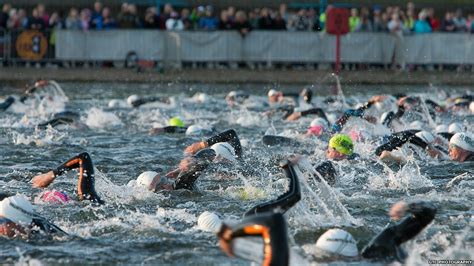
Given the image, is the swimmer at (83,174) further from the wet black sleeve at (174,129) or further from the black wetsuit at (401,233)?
the wet black sleeve at (174,129)

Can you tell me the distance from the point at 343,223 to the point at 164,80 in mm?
19801

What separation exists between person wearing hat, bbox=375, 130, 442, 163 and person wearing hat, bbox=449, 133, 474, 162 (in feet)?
1.16

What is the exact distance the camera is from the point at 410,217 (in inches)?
328

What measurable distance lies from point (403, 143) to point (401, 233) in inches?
234

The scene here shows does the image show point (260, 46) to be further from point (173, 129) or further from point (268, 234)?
point (268, 234)

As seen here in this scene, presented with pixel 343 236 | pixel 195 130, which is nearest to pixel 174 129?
pixel 195 130

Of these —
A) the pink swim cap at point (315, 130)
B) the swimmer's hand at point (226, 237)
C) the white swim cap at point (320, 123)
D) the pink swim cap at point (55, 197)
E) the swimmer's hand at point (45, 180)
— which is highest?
the swimmer's hand at point (226, 237)

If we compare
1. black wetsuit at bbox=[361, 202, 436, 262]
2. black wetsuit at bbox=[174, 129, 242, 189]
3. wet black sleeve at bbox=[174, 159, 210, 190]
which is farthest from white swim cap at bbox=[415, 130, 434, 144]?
black wetsuit at bbox=[361, 202, 436, 262]

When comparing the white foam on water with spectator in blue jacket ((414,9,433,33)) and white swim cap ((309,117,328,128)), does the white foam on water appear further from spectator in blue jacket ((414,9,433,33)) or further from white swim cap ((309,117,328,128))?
spectator in blue jacket ((414,9,433,33))

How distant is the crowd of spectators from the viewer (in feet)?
97.9

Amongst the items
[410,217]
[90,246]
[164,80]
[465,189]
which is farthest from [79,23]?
[410,217]

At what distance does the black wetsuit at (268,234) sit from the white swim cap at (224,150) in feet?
22.1

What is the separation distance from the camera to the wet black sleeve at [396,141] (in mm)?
14219

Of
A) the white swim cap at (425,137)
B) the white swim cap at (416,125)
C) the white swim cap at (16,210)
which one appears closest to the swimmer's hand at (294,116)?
the white swim cap at (416,125)
